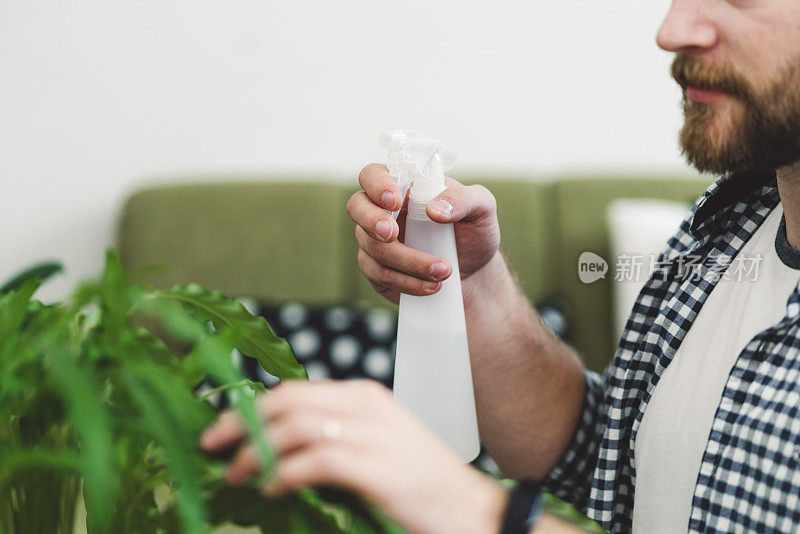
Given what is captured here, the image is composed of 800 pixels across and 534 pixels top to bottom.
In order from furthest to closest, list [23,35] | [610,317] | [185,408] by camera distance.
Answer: [23,35], [610,317], [185,408]

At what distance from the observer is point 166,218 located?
63.9 inches

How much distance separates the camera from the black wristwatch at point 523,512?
40 cm

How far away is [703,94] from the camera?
665 millimetres

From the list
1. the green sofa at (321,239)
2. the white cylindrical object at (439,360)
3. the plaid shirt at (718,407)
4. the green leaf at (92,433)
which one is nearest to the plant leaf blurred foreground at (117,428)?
the green leaf at (92,433)

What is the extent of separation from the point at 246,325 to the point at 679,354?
0.45 metres

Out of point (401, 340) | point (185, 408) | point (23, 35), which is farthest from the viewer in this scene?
point (23, 35)

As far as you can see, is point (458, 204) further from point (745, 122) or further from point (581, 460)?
point (581, 460)

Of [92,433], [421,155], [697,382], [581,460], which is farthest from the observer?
[581,460]

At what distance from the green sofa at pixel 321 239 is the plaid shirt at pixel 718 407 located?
728mm

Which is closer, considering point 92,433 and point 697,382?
point 92,433

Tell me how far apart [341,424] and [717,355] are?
0.44 m

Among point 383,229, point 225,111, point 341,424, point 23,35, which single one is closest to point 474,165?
point 225,111

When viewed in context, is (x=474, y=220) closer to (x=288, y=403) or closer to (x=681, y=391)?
(x=681, y=391)

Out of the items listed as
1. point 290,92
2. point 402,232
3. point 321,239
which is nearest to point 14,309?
point 402,232
